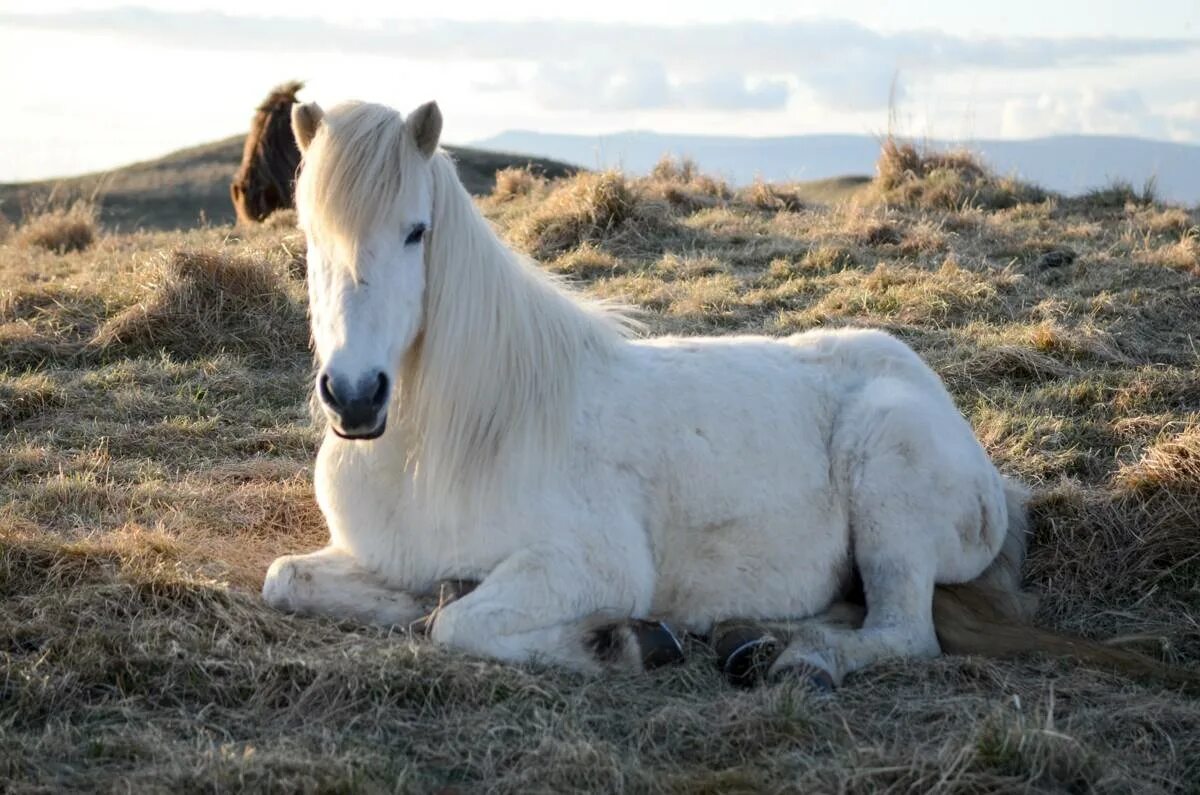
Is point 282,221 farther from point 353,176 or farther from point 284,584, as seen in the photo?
point 353,176

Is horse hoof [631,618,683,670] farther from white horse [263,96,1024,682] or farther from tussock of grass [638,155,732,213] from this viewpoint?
tussock of grass [638,155,732,213]

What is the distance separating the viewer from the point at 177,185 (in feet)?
85.6

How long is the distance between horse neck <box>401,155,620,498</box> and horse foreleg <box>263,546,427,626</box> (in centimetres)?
39

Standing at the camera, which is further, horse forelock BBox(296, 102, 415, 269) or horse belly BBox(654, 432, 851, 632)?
horse belly BBox(654, 432, 851, 632)

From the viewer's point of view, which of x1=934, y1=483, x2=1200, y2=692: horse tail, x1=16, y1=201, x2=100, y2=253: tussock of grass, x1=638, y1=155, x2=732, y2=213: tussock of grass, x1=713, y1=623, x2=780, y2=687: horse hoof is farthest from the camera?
x1=16, y1=201, x2=100, y2=253: tussock of grass

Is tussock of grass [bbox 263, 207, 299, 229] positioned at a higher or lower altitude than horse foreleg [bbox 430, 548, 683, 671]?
higher

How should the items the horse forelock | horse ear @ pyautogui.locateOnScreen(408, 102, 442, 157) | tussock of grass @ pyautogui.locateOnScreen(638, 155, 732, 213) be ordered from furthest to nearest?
tussock of grass @ pyautogui.locateOnScreen(638, 155, 732, 213) → horse ear @ pyautogui.locateOnScreen(408, 102, 442, 157) → the horse forelock

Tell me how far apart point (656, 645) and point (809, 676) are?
0.48 meters

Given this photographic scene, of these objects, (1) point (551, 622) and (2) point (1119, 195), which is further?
(2) point (1119, 195)

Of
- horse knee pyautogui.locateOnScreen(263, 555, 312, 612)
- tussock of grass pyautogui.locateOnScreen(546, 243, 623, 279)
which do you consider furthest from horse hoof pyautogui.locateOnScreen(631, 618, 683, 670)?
tussock of grass pyautogui.locateOnScreen(546, 243, 623, 279)

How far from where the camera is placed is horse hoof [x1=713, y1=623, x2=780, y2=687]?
3949mm

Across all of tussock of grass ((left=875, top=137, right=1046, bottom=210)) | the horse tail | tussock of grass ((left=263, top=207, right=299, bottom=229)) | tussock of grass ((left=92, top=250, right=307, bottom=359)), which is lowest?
the horse tail

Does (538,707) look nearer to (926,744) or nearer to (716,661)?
(716,661)

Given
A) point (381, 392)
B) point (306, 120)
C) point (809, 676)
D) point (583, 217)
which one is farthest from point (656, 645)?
point (583, 217)
